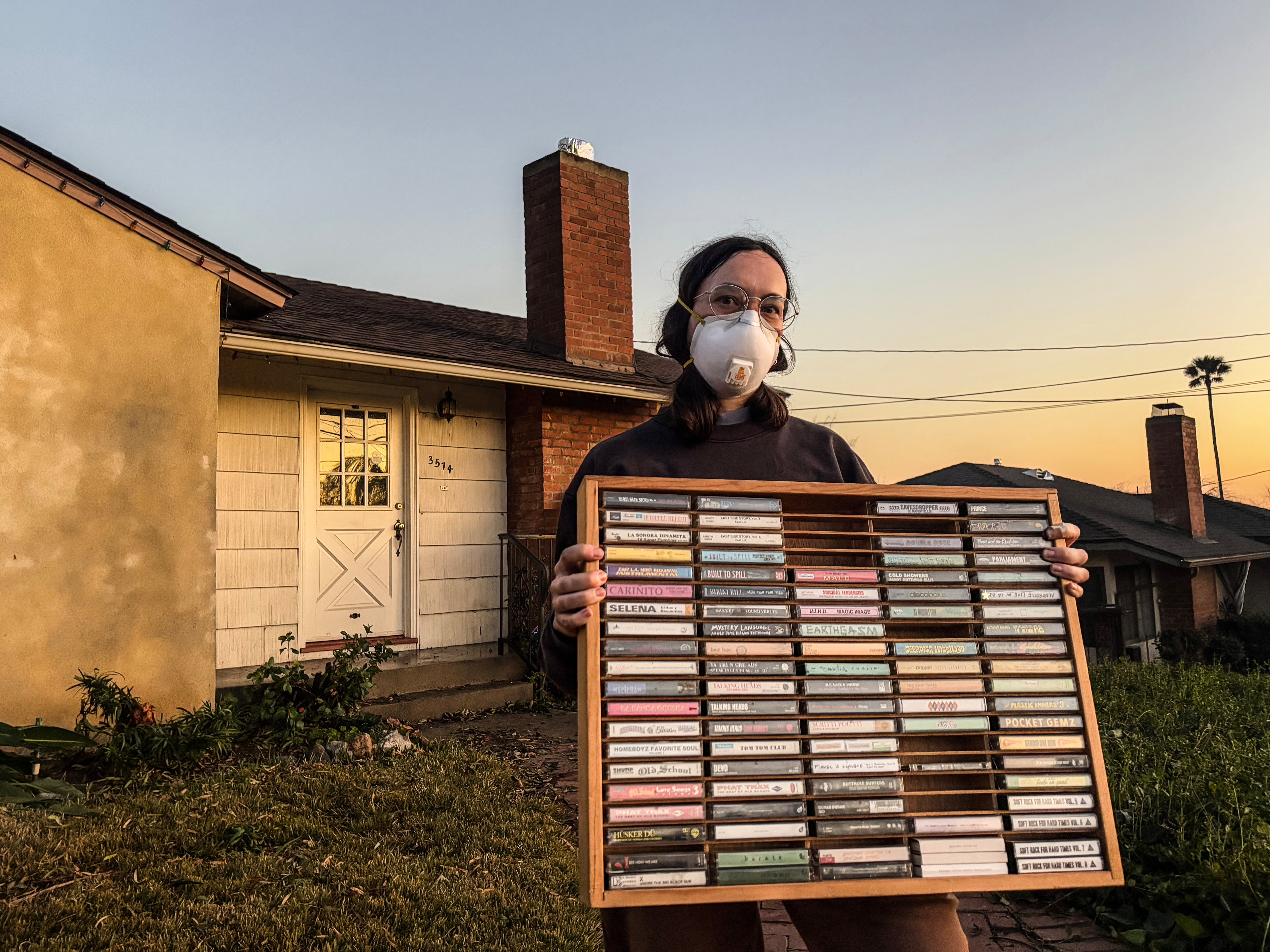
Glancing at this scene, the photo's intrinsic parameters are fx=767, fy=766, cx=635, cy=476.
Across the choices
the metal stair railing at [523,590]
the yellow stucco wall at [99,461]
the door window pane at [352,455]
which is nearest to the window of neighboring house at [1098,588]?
the metal stair railing at [523,590]

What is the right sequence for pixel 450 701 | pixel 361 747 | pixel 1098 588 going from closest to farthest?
pixel 361 747 → pixel 450 701 → pixel 1098 588

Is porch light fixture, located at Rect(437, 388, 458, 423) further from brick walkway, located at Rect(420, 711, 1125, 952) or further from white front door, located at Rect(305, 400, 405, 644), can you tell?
brick walkway, located at Rect(420, 711, 1125, 952)

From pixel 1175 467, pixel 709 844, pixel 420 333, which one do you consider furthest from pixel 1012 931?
pixel 1175 467

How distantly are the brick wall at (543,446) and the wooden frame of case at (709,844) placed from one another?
7.01m

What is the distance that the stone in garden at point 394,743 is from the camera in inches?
222

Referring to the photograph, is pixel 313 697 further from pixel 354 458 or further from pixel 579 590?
pixel 579 590

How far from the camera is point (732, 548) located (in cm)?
163

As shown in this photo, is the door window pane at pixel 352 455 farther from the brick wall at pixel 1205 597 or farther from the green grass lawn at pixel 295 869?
the brick wall at pixel 1205 597

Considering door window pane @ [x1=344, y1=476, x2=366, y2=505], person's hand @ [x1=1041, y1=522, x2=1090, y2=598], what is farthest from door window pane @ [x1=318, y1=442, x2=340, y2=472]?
person's hand @ [x1=1041, y1=522, x2=1090, y2=598]

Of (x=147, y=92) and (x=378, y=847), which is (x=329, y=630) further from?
(x=147, y=92)

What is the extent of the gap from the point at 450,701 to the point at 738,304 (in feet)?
21.0

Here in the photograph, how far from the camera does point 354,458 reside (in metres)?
8.23

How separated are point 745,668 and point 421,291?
11614 millimetres

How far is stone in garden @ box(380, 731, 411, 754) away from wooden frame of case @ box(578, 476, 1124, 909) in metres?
4.64
